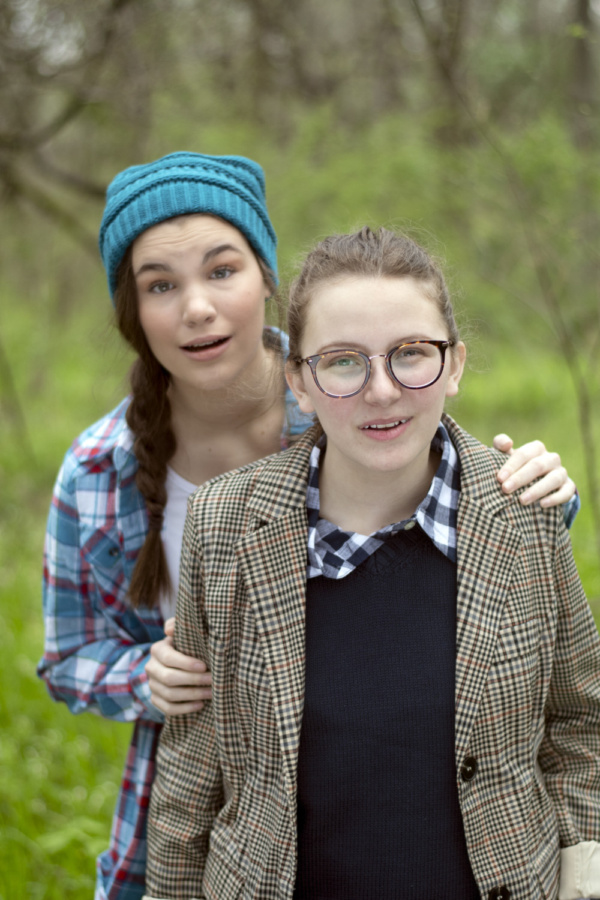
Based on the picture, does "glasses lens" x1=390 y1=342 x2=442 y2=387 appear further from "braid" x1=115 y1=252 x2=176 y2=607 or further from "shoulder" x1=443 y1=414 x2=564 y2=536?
"braid" x1=115 y1=252 x2=176 y2=607

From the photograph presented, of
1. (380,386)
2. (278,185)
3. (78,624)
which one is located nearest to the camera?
(380,386)

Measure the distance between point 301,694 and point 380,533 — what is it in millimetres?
317

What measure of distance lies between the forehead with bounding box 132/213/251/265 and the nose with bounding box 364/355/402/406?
2.16 ft

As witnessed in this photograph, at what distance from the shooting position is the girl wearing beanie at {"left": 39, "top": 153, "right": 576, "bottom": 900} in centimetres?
187

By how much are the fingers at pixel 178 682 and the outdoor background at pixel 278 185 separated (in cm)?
81

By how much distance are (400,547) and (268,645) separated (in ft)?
0.97

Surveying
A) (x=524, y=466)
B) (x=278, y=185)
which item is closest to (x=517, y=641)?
(x=524, y=466)

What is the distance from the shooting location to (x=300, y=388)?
1.60 metres

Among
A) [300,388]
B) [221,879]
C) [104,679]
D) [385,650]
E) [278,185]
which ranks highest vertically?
[278,185]

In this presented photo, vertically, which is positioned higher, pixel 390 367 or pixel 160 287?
pixel 160 287

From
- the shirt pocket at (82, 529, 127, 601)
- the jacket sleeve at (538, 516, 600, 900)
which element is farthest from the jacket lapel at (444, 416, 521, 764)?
the shirt pocket at (82, 529, 127, 601)

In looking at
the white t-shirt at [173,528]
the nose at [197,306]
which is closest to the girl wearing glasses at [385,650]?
the nose at [197,306]

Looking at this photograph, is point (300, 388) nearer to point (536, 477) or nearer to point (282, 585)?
point (282, 585)

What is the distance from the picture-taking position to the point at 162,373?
2084mm
